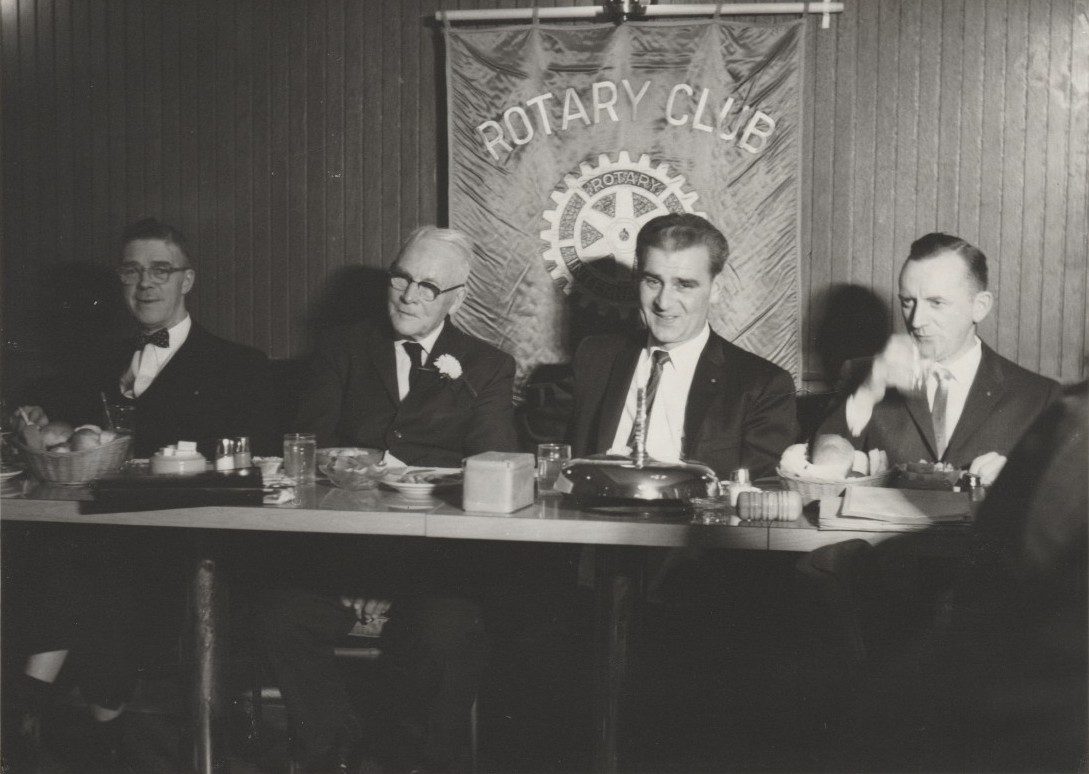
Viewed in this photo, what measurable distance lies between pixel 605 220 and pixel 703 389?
52.3 inches

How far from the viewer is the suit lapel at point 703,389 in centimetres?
320

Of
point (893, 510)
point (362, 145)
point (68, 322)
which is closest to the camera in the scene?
point (893, 510)

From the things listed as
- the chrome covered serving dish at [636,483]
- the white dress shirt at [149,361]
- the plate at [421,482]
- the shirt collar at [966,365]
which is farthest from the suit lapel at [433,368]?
the shirt collar at [966,365]

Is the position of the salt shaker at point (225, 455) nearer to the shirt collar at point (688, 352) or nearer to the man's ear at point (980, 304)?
the shirt collar at point (688, 352)

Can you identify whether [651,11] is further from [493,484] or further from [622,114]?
[493,484]

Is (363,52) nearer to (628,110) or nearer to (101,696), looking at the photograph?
(628,110)

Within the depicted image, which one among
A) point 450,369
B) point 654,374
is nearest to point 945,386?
point 654,374

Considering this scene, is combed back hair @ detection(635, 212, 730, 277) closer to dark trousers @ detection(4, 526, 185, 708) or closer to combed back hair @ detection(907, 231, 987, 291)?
combed back hair @ detection(907, 231, 987, 291)

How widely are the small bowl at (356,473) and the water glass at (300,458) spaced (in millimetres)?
122

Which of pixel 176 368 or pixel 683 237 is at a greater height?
pixel 683 237

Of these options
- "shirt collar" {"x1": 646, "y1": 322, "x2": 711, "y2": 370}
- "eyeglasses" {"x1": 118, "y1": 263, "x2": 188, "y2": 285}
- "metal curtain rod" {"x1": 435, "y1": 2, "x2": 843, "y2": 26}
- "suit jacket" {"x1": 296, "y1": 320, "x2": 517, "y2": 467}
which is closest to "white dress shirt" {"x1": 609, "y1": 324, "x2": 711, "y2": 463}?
"shirt collar" {"x1": 646, "y1": 322, "x2": 711, "y2": 370}

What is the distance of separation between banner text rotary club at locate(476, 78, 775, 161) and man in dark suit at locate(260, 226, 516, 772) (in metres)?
0.85

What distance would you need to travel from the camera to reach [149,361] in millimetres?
3854

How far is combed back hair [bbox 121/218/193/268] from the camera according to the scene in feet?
12.7
